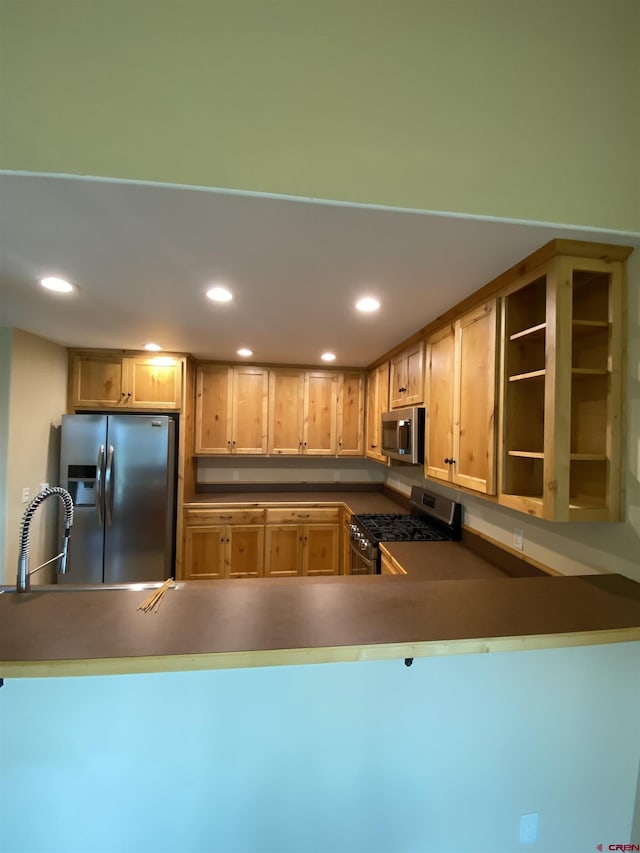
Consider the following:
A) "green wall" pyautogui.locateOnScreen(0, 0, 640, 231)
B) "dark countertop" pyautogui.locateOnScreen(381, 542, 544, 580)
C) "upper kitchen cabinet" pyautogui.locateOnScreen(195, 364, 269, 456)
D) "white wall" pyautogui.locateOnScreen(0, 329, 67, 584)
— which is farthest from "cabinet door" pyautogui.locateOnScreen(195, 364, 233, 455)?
"green wall" pyautogui.locateOnScreen(0, 0, 640, 231)

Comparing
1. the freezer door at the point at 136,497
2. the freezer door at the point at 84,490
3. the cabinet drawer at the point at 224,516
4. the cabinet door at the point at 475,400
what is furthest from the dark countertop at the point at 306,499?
the cabinet door at the point at 475,400

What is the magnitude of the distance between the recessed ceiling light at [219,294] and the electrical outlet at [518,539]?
2.01 m

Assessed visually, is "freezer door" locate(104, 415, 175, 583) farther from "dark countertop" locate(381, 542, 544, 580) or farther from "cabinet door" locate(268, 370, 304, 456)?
"dark countertop" locate(381, 542, 544, 580)

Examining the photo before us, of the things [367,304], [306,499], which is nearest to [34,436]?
[306,499]

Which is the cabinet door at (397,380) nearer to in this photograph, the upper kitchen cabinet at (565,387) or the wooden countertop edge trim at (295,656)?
the upper kitchen cabinet at (565,387)

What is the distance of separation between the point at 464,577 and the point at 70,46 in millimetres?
2499

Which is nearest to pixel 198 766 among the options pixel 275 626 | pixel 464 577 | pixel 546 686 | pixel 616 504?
pixel 275 626

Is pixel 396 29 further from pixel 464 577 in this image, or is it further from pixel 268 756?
pixel 268 756

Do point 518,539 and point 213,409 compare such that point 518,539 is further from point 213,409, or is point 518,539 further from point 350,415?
point 213,409

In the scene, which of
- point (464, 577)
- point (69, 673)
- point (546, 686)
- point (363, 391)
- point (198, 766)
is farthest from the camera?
point (363, 391)

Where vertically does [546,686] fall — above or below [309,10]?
below

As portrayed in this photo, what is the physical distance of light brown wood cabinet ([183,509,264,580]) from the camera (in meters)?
3.13

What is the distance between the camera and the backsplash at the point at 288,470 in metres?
3.77

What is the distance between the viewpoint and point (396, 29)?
0.96 metres
